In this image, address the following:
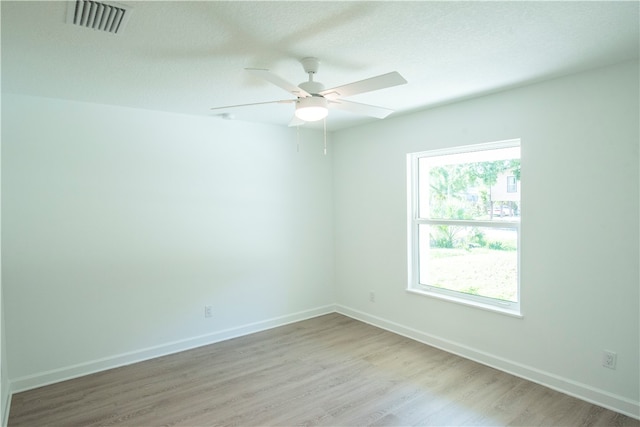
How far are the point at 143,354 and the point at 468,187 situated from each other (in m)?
3.65

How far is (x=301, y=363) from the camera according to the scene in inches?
138

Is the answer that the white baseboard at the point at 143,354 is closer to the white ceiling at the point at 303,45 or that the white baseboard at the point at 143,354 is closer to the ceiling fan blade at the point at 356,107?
the white ceiling at the point at 303,45

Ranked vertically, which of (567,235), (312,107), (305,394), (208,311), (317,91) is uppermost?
(317,91)

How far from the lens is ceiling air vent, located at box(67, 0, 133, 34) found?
5.67ft

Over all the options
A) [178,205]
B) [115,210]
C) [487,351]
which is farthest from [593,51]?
[115,210]

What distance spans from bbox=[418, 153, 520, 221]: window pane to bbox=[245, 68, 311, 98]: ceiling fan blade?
6.87ft

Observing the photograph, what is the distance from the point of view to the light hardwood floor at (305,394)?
260 centimetres

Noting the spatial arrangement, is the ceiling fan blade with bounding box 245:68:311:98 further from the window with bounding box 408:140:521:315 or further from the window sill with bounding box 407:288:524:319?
the window sill with bounding box 407:288:524:319

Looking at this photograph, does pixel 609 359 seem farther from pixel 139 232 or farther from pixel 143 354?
pixel 139 232

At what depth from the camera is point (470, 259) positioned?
145 inches

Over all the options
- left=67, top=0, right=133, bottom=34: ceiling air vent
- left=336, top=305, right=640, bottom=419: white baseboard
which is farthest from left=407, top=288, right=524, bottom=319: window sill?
left=67, top=0, right=133, bottom=34: ceiling air vent

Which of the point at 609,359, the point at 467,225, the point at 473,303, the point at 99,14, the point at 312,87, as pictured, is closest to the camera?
the point at 99,14

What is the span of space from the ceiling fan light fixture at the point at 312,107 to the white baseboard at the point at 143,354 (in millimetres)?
2795

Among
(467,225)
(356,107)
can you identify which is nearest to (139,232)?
(356,107)
